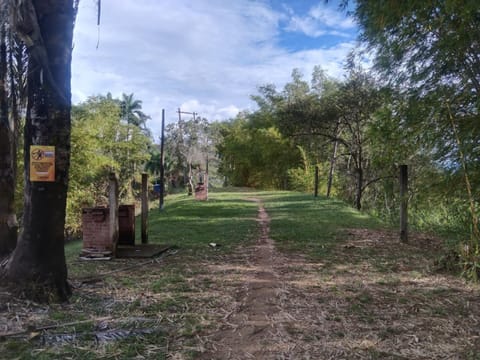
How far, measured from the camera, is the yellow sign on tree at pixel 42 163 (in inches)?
143

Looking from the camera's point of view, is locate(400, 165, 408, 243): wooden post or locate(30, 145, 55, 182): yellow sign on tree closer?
locate(30, 145, 55, 182): yellow sign on tree

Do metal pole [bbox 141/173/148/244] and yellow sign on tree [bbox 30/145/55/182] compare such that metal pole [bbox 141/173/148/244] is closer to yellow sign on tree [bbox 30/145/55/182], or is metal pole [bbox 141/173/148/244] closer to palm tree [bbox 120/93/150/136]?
yellow sign on tree [bbox 30/145/55/182]

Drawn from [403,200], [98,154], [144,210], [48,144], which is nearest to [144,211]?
[144,210]

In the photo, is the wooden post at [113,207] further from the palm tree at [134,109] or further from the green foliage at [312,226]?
the palm tree at [134,109]

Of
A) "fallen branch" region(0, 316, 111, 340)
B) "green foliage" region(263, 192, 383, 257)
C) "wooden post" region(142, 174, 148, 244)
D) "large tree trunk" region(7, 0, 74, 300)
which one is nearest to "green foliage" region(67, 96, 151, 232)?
"green foliage" region(263, 192, 383, 257)

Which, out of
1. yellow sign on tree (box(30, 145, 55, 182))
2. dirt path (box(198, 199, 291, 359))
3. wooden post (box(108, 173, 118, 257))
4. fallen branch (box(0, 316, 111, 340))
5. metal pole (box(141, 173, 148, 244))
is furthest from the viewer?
metal pole (box(141, 173, 148, 244))

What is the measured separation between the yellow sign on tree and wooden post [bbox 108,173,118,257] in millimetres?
2128

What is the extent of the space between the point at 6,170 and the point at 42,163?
4.86ft

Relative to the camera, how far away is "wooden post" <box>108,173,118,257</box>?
585 centimetres

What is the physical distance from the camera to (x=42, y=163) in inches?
143

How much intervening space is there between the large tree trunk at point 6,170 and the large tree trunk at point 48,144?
1142mm

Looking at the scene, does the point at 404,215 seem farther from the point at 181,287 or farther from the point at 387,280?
the point at 181,287

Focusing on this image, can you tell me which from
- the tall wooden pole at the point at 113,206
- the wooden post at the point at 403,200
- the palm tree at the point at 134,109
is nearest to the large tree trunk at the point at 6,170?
the tall wooden pole at the point at 113,206

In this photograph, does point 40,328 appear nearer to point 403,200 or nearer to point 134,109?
point 403,200
